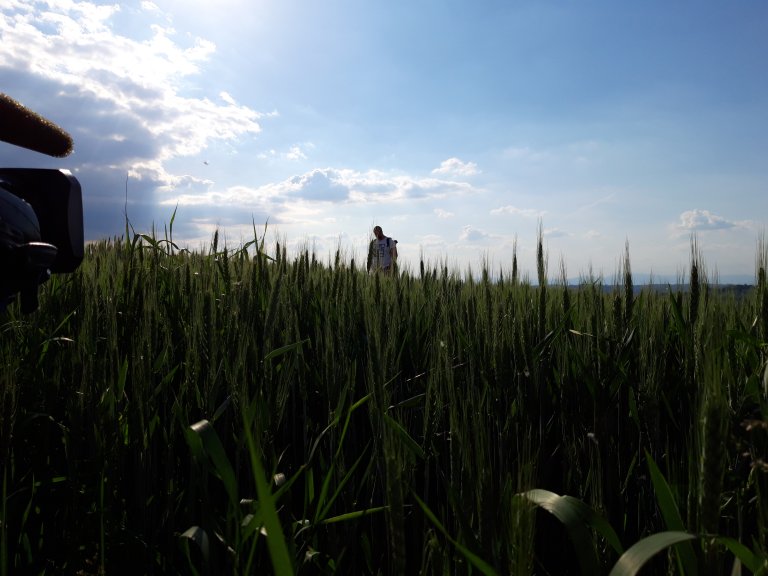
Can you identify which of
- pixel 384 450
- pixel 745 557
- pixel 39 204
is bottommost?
pixel 745 557

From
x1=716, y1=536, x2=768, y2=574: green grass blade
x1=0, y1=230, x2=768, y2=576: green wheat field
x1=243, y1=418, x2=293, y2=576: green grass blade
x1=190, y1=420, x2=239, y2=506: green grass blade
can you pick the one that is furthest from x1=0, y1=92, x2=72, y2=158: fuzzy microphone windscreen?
x1=716, y1=536, x2=768, y2=574: green grass blade

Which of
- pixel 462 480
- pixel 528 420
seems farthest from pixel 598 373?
pixel 462 480

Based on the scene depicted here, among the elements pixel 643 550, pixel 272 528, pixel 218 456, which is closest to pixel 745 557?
pixel 643 550

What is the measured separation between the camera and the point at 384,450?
66 centimetres

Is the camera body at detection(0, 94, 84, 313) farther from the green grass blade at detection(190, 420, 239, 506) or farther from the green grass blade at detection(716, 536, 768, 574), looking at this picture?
the green grass blade at detection(716, 536, 768, 574)

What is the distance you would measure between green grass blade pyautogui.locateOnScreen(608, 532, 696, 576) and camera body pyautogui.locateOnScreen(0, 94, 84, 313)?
2.85 feet

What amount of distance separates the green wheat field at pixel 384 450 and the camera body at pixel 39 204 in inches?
10.9

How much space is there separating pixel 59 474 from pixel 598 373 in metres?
1.49

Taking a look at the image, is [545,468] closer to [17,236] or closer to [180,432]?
[180,432]

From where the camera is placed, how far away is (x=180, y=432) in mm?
1295

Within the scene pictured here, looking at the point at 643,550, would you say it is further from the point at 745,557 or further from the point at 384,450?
the point at 384,450

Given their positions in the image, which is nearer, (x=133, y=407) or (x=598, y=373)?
(x=133, y=407)

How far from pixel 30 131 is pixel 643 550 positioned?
1117 mm

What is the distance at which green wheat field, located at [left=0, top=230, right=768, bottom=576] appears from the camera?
30.4 inches
